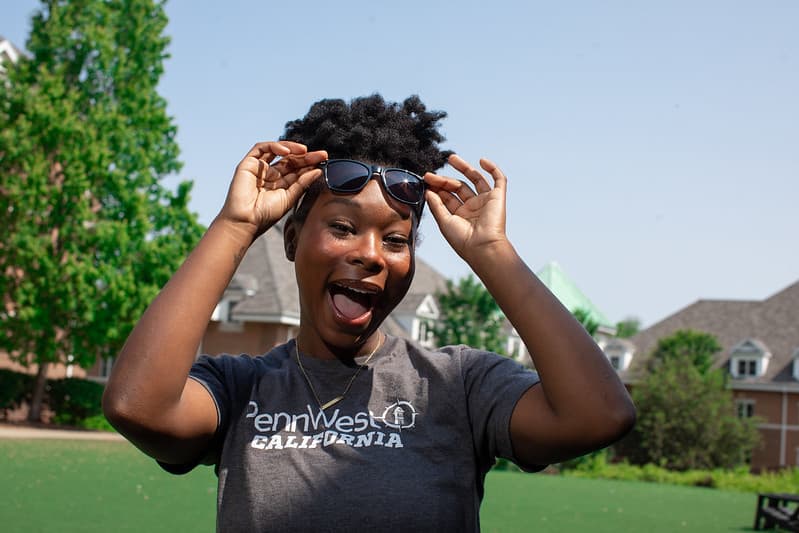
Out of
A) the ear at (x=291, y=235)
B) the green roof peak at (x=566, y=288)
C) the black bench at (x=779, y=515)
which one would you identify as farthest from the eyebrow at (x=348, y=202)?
the green roof peak at (x=566, y=288)

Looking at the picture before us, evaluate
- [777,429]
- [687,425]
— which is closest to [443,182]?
[687,425]

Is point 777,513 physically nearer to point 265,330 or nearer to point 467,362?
point 467,362

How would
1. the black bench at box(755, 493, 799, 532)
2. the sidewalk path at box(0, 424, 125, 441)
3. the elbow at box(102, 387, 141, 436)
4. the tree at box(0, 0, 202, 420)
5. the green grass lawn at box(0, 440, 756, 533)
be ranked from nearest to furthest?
the elbow at box(102, 387, 141, 436) < the green grass lawn at box(0, 440, 756, 533) < the black bench at box(755, 493, 799, 532) < the sidewalk path at box(0, 424, 125, 441) < the tree at box(0, 0, 202, 420)

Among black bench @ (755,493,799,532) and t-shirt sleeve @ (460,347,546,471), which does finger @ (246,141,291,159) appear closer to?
t-shirt sleeve @ (460,347,546,471)

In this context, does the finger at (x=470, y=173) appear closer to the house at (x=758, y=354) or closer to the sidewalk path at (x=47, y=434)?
the sidewalk path at (x=47, y=434)

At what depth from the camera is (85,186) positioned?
2514cm

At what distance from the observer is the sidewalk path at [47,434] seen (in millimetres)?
21797

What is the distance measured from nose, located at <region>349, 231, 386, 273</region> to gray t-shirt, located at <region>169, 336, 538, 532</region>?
0.25 m

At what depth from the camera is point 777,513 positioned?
1409 centimetres

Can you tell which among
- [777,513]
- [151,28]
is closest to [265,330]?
[151,28]

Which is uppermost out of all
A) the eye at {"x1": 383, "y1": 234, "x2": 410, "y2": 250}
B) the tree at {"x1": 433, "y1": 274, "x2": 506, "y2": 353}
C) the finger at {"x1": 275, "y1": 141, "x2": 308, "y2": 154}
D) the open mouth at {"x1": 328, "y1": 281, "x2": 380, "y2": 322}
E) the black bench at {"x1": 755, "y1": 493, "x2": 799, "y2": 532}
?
the tree at {"x1": 433, "y1": 274, "x2": 506, "y2": 353}

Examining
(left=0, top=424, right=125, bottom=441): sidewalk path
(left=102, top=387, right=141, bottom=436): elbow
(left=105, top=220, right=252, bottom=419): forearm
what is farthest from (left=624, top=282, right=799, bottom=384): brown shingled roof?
(left=102, top=387, right=141, bottom=436): elbow

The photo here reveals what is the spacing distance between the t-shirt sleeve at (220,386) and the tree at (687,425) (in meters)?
32.2

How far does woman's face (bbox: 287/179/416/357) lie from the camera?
7.61 ft
